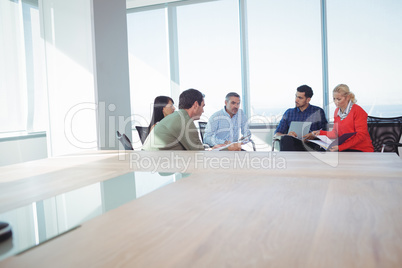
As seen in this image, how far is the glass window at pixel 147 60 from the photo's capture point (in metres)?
6.54

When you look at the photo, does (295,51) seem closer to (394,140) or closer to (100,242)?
(394,140)

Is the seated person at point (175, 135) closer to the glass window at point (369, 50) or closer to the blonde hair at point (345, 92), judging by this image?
the blonde hair at point (345, 92)

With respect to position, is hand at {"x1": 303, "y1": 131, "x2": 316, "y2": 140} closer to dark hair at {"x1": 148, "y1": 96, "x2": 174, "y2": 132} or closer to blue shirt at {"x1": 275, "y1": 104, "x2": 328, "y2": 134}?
blue shirt at {"x1": 275, "y1": 104, "x2": 328, "y2": 134}

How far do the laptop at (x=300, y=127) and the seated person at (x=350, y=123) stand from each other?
0.47m

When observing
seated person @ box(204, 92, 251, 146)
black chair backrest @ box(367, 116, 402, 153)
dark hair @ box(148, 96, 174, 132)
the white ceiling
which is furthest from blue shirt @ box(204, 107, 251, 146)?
the white ceiling

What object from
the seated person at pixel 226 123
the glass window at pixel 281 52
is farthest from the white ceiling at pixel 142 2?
the seated person at pixel 226 123

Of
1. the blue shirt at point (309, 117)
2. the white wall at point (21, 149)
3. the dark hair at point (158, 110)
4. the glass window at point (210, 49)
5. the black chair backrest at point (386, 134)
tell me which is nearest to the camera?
the dark hair at point (158, 110)

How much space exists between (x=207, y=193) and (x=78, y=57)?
329 centimetres

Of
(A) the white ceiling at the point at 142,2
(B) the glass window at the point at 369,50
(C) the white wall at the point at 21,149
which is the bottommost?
(C) the white wall at the point at 21,149

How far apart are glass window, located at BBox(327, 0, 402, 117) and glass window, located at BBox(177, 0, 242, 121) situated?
5.26 feet

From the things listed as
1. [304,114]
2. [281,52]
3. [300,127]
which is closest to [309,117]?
[304,114]

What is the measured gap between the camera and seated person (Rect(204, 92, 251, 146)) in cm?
442

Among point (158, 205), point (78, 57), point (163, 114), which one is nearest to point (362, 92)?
point (163, 114)

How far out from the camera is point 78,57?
378 centimetres
